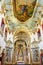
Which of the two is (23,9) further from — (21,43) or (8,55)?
(8,55)

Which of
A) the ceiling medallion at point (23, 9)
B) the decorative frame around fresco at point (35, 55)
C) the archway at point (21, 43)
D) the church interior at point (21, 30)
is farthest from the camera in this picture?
the ceiling medallion at point (23, 9)

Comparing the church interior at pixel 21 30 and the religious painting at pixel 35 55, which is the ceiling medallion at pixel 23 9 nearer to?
the church interior at pixel 21 30

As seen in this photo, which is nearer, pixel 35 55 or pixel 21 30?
pixel 35 55

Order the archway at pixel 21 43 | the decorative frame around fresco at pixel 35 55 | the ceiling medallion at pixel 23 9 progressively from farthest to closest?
the ceiling medallion at pixel 23 9 → the archway at pixel 21 43 → the decorative frame around fresco at pixel 35 55

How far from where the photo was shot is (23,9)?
13562mm

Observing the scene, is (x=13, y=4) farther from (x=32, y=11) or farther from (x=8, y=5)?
(x=32, y=11)

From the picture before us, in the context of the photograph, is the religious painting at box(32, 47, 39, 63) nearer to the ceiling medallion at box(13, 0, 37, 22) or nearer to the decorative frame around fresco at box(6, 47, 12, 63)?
the decorative frame around fresco at box(6, 47, 12, 63)

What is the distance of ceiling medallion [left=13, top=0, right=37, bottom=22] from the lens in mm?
13406

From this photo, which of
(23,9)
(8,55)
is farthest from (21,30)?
(8,55)

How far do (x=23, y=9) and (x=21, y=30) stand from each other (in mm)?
1829

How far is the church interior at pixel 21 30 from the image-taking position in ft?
42.9

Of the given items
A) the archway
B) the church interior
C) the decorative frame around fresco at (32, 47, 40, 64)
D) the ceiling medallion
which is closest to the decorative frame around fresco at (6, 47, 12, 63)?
the church interior

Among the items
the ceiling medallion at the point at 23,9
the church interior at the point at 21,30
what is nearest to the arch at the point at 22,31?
the church interior at the point at 21,30

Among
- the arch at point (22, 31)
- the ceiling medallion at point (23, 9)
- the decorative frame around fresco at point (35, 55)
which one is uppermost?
the ceiling medallion at point (23, 9)
